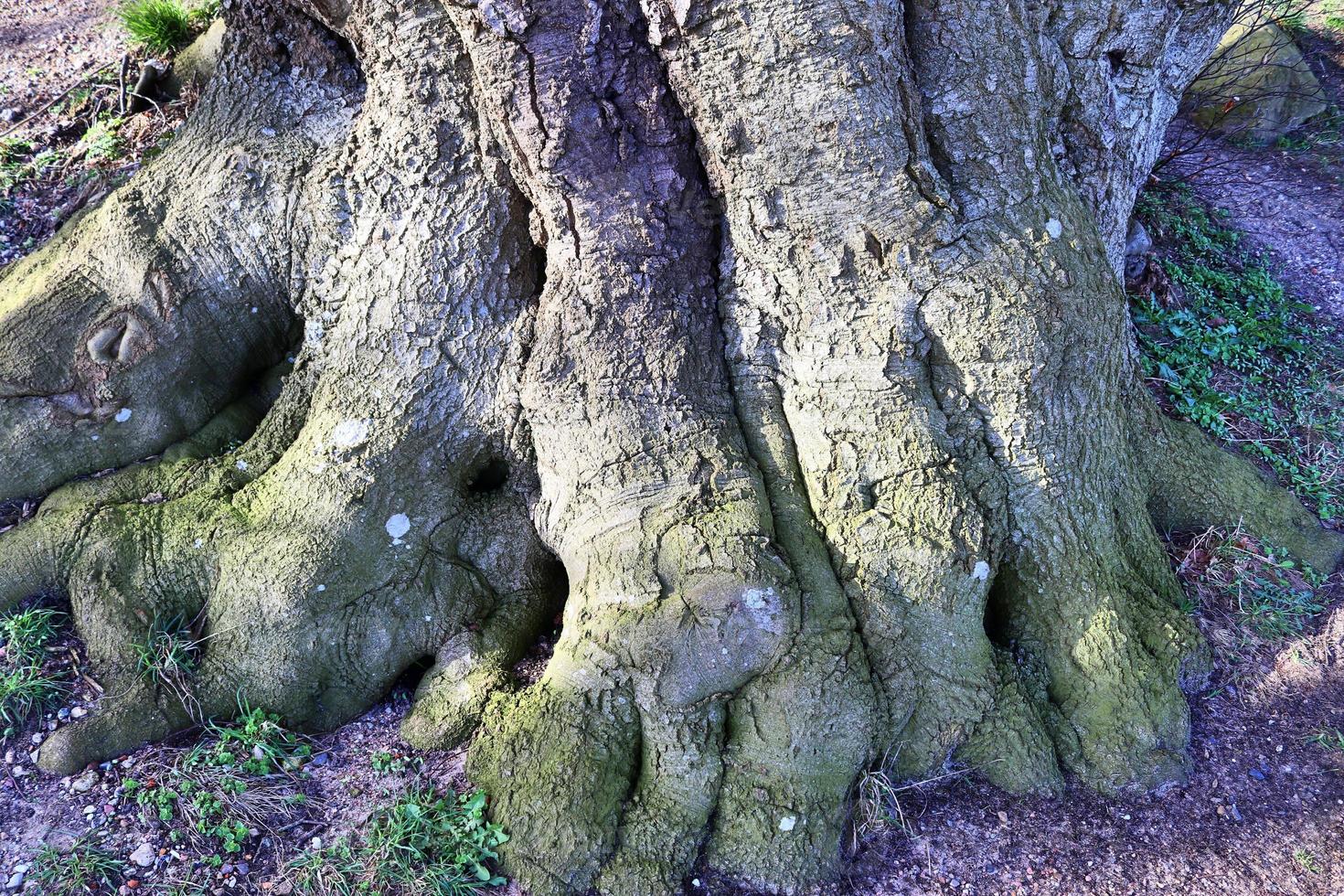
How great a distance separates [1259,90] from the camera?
21.0ft

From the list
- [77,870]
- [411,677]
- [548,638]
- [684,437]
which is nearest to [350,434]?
[411,677]

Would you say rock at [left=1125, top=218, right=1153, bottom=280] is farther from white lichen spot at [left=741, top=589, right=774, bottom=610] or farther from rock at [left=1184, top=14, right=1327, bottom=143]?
white lichen spot at [left=741, top=589, right=774, bottom=610]

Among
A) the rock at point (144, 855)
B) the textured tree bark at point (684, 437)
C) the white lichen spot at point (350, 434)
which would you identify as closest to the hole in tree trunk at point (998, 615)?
the textured tree bark at point (684, 437)

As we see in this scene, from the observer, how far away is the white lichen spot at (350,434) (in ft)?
10.2

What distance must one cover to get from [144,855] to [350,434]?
141 cm

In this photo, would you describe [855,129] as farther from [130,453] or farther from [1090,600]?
[130,453]

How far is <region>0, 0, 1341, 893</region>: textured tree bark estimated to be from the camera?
2662 mm

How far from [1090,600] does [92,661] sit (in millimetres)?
3452

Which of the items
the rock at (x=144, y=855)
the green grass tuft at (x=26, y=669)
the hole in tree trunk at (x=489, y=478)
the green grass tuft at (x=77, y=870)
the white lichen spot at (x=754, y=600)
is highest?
the hole in tree trunk at (x=489, y=478)

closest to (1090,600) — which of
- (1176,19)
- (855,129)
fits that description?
(855,129)

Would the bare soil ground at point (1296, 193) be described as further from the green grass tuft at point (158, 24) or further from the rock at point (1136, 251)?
the green grass tuft at point (158, 24)

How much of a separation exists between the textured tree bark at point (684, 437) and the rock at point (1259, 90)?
359cm

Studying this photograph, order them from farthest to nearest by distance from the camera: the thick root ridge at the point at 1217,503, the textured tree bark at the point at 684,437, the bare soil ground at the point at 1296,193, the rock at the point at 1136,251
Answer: the bare soil ground at the point at 1296,193 < the rock at the point at 1136,251 < the thick root ridge at the point at 1217,503 < the textured tree bark at the point at 684,437

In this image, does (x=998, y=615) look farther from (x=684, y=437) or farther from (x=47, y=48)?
(x=47, y=48)
